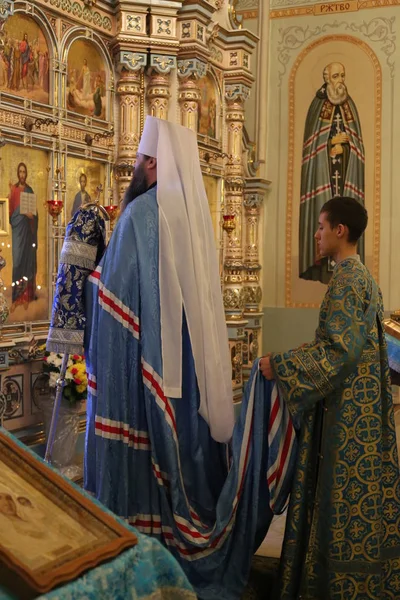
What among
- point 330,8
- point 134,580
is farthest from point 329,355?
point 330,8

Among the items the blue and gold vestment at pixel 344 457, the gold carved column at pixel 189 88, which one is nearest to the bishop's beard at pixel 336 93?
the gold carved column at pixel 189 88

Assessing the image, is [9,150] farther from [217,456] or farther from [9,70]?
[217,456]

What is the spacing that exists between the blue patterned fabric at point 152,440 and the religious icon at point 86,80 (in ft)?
10.0

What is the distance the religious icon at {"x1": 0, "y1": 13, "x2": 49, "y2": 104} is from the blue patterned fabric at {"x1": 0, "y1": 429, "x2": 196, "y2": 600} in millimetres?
4091

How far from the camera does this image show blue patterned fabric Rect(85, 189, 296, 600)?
3.24 m

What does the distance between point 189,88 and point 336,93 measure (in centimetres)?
286

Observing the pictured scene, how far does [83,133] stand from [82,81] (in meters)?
0.43

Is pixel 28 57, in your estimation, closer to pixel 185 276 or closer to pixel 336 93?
pixel 185 276

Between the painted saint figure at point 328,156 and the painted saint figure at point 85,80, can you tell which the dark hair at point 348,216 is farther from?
the painted saint figure at point 328,156

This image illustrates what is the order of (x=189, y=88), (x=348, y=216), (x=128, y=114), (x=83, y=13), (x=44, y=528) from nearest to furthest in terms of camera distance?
(x=44, y=528)
(x=348, y=216)
(x=83, y=13)
(x=128, y=114)
(x=189, y=88)

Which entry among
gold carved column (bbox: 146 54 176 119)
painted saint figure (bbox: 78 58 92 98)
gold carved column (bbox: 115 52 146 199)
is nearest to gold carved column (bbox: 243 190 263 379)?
gold carved column (bbox: 146 54 176 119)

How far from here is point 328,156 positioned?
9352 millimetres

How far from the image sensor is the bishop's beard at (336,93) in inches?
366

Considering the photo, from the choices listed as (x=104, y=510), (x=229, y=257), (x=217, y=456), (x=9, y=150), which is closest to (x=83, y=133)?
(x=9, y=150)
